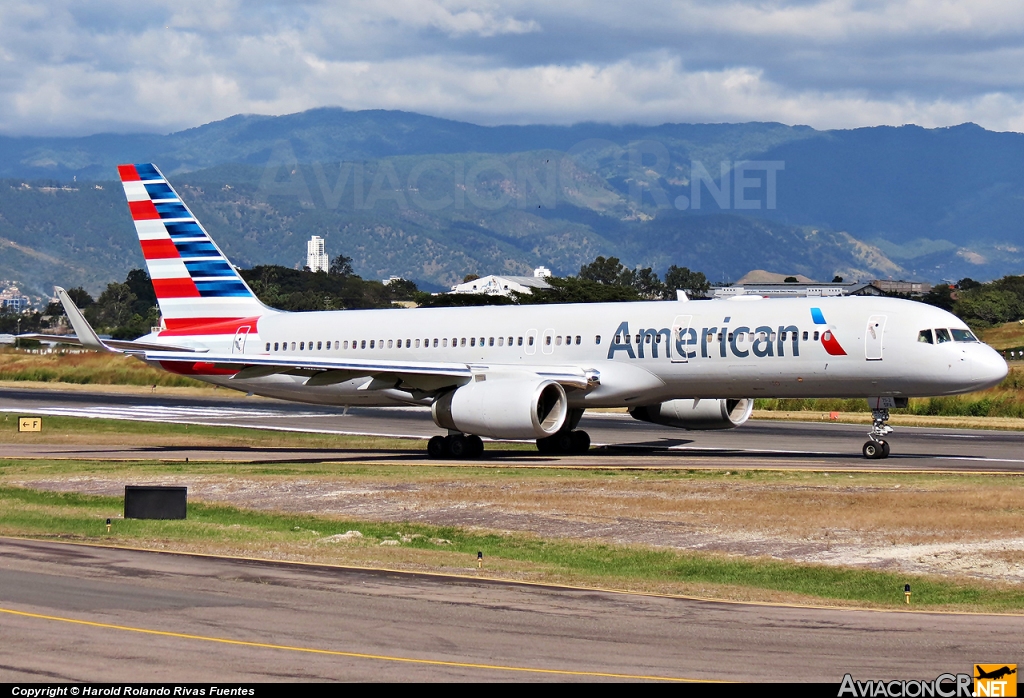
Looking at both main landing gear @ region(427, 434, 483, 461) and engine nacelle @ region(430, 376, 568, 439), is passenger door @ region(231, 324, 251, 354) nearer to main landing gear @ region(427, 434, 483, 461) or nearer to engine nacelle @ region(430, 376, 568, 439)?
main landing gear @ region(427, 434, 483, 461)

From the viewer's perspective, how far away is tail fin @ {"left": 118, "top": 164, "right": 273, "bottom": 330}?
155ft

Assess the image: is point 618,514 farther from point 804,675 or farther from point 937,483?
point 804,675

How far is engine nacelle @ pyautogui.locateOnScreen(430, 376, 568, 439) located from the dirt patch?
13.6 ft

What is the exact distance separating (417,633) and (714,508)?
12871mm

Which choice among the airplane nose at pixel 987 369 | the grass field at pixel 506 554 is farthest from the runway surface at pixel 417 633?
the airplane nose at pixel 987 369

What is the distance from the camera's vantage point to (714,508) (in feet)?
89.2

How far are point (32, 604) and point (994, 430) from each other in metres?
45.4

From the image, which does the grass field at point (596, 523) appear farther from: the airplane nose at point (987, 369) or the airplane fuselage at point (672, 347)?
the airplane fuselage at point (672, 347)

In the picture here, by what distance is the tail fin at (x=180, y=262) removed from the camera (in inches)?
1864

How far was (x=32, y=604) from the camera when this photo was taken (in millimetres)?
16703

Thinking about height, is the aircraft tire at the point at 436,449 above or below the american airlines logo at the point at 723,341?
below

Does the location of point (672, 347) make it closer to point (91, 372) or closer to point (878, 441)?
point (878, 441)

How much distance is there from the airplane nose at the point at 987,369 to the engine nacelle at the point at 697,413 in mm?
8345

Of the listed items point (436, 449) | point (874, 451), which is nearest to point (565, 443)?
point (436, 449)
